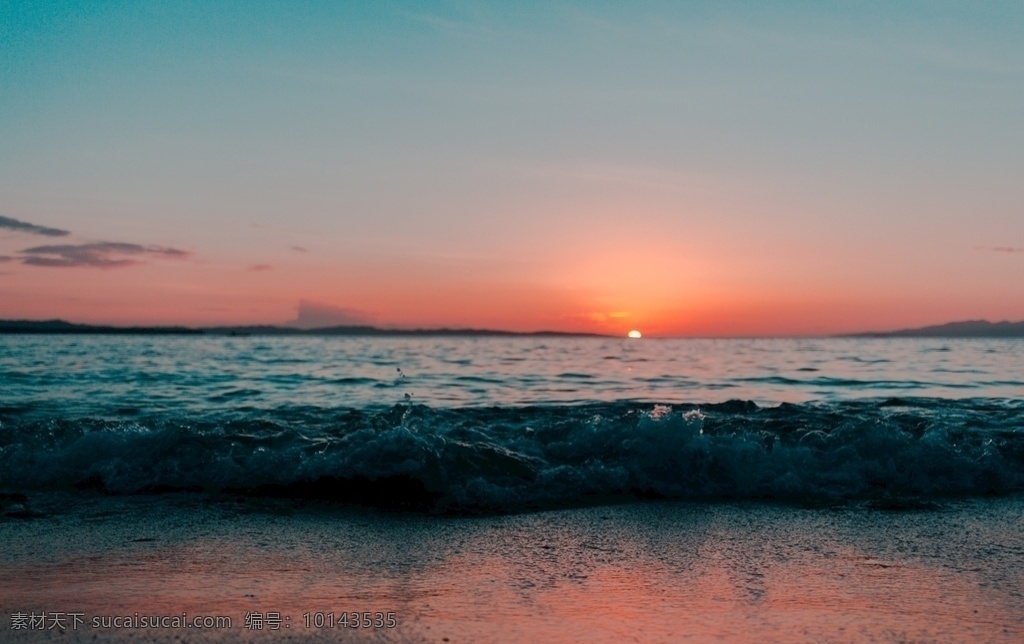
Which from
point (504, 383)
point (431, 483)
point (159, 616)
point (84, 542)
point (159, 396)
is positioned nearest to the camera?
point (159, 616)

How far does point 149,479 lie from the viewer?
6875 mm

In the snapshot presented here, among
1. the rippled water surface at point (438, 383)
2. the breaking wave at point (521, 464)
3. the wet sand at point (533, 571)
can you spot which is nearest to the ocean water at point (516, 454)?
the breaking wave at point (521, 464)

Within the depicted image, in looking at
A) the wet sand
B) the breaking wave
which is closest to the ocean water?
the breaking wave

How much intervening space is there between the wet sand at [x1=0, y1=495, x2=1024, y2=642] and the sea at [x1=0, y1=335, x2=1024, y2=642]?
0.02 meters

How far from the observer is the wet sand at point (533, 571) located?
11.2 ft

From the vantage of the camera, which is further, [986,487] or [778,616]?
[986,487]

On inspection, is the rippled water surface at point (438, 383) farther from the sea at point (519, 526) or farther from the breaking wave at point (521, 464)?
the breaking wave at point (521, 464)

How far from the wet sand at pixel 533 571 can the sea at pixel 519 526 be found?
2cm

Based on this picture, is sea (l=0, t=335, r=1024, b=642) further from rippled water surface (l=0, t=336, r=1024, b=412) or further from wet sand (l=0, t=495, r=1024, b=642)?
rippled water surface (l=0, t=336, r=1024, b=412)

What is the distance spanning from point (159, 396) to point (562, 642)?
1207cm

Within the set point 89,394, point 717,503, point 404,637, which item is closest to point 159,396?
point 89,394

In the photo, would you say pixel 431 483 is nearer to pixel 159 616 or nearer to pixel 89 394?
pixel 159 616

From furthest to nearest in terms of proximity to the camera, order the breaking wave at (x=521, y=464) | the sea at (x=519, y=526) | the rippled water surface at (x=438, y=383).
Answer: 1. the rippled water surface at (x=438, y=383)
2. the breaking wave at (x=521, y=464)
3. the sea at (x=519, y=526)

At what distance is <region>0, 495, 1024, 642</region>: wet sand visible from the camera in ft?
11.2
